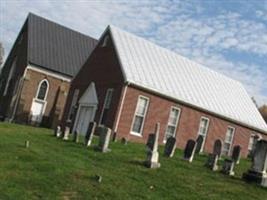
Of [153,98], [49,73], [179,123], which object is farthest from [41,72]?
[179,123]

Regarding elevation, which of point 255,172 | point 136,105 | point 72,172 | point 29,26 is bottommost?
point 72,172

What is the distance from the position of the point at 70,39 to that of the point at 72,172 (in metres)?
39.0

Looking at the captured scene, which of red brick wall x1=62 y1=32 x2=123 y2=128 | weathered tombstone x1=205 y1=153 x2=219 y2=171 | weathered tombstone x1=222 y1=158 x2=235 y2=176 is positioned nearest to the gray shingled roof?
red brick wall x1=62 y1=32 x2=123 y2=128

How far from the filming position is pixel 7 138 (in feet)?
69.4

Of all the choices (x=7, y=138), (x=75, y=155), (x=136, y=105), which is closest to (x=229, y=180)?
(x=75, y=155)

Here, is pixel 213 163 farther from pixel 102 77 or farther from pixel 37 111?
pixel 37 111

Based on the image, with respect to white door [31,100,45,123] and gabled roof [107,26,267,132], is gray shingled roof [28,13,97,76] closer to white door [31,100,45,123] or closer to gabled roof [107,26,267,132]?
white door [31,100,45,123]

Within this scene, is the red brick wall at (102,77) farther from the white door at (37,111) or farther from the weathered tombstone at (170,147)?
the weathered tombstone at (170,147)

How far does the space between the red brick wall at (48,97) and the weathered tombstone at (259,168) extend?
101ft

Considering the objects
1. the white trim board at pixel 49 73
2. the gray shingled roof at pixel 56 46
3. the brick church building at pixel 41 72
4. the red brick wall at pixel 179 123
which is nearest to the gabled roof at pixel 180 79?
the red brick wall at pixel 179 123

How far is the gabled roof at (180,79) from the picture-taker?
34469mm

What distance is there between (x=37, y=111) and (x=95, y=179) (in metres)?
33.7

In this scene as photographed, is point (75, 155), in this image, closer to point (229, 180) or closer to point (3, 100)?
point (229, 180)

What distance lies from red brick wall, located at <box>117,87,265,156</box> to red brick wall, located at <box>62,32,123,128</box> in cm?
86
